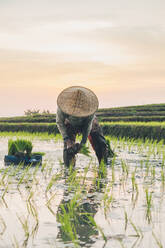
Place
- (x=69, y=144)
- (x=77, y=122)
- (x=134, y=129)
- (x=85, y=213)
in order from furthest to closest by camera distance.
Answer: (x=134, y=129) < (x=69, y=144) < (x=77, y=122) < (x=85, y=213)

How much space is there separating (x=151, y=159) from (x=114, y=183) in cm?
262

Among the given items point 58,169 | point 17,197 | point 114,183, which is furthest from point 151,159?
point 17,197

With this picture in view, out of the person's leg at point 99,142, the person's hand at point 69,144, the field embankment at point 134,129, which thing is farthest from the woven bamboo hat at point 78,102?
the field embankment at point 134,129

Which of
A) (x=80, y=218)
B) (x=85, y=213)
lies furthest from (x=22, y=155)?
(x=85, y=213)

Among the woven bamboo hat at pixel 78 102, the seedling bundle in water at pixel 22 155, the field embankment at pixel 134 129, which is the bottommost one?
the field embankment at pixel 134 129

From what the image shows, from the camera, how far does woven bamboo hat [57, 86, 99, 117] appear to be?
579cm

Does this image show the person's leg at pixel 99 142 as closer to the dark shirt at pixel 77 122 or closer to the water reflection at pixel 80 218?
the dark shirt at pixel 77 122

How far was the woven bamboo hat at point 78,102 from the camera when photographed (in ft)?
19.0

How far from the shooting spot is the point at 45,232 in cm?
311

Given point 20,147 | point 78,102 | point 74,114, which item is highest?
point 78,102

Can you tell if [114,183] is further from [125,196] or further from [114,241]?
[114,241]

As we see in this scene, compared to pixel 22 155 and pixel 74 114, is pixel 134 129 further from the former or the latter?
pixel 74 114

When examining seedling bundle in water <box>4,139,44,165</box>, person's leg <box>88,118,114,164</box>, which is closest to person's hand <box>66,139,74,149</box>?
person's leg <box>88,118,114,164</box>

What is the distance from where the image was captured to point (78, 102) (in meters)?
5.81
